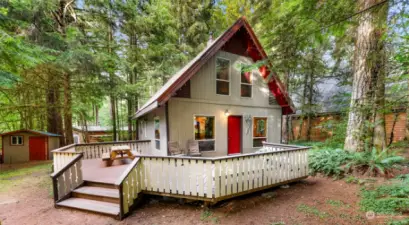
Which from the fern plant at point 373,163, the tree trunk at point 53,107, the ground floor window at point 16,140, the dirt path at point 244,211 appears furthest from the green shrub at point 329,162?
the ground floor window at point 16,140

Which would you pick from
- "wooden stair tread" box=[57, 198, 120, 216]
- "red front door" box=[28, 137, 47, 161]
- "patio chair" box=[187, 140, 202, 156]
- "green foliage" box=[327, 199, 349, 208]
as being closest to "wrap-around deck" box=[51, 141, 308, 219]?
"wooden stair tread" box=[57, 198, 120, 216]

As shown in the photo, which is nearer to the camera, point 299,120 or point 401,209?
point 401,209

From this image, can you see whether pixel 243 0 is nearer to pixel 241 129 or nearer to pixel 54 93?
pixel 241 129

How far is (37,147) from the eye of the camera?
10758mm

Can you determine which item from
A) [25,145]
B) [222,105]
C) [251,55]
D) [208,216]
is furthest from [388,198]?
[25,145]

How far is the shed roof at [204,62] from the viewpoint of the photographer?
20.3 ft

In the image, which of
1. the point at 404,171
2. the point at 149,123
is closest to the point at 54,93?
the point at 149,123

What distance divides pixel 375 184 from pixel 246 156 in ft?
10.8

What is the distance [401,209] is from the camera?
3217 mm

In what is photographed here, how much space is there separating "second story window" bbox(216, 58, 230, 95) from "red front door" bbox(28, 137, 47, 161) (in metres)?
11.2

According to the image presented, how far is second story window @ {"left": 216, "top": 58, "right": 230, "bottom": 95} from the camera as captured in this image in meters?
8.02

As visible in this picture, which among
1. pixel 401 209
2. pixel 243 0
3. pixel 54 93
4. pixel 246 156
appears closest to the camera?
pixel 401 209

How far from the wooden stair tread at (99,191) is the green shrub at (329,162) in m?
5.77

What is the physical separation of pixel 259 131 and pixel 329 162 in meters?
3.91
